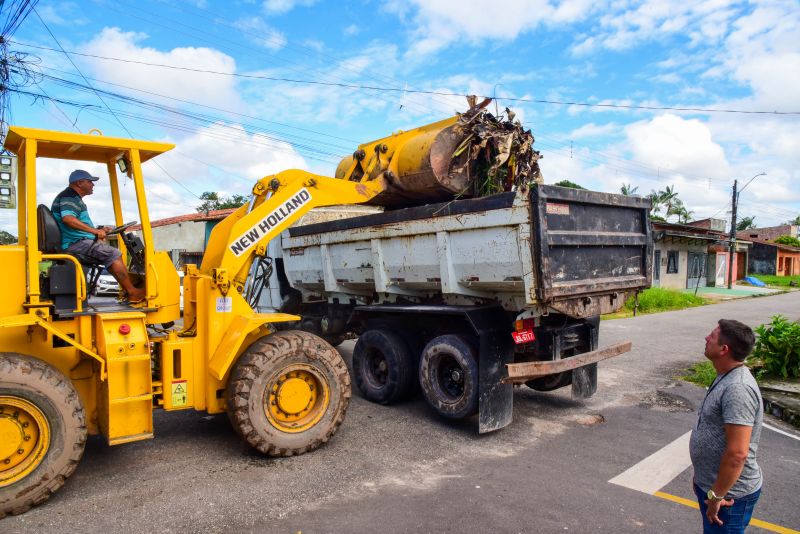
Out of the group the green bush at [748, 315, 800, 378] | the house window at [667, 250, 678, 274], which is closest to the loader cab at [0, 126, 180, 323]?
the green bush at [748, 315, 800, 378]

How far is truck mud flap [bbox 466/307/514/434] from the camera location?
17.3 ft

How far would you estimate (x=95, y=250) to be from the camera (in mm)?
4344

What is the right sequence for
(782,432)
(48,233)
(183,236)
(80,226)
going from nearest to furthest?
(48,233)
(80,226)
(782,432)
(183,236)

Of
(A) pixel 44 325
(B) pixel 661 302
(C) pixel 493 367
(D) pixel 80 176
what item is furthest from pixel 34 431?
(B) pixel 661 302

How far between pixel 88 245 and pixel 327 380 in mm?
2217

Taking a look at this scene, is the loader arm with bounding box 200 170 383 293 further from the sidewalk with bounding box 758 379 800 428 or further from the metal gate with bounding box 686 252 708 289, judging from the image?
the metal gate with bounding box 686 252 708 289

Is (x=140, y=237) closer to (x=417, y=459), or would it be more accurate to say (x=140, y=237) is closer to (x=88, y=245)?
(x=88, y=245)

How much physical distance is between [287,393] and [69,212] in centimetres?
224

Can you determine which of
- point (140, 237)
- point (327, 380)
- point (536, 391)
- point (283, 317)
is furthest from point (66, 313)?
point (536, 391)

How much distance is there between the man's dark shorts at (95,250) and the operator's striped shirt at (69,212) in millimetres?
47

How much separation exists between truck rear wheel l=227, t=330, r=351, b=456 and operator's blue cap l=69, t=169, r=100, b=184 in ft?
6.16

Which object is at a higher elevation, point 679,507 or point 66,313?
point 66,313

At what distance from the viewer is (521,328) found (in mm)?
5371

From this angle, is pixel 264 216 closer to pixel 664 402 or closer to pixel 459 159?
pixel 459 159
